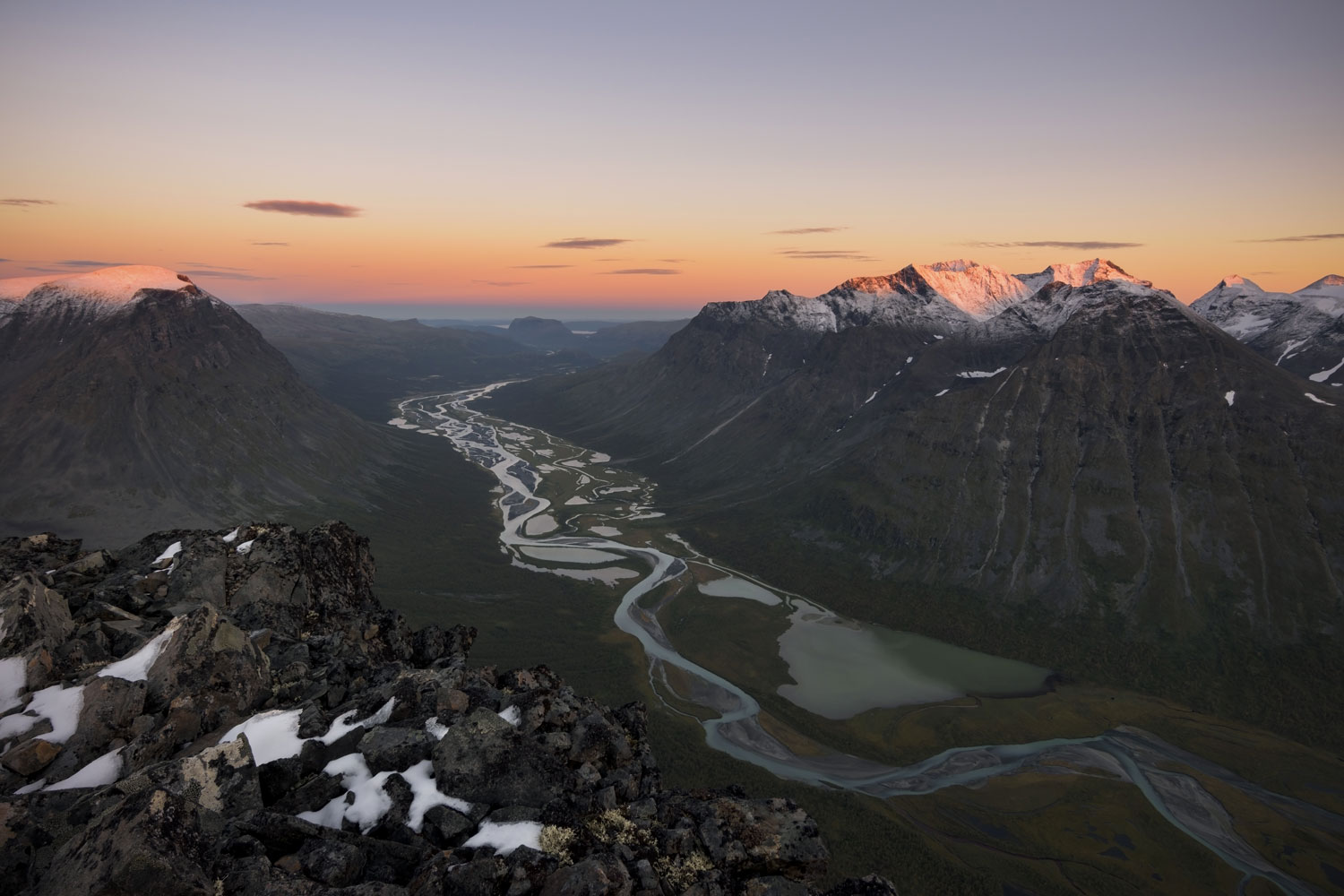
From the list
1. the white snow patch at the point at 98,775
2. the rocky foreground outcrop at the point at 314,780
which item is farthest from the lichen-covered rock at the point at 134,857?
the white snow patch at the point at 98,775

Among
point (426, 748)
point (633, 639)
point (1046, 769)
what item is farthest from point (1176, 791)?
point (426, 748)

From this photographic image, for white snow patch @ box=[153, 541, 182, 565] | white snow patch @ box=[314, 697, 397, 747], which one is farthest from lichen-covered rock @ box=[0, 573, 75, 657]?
white snow patch @ box=[314, 697, 397, 747]

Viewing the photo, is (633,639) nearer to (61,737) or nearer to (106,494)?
(61,737)

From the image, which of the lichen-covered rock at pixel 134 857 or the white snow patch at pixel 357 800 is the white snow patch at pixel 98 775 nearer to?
the white snow patch at pixel 357 800

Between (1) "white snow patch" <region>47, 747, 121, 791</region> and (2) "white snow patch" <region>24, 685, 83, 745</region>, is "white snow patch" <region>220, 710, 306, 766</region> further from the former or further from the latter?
(2) "white snow patch" <region>24, 685, 83, 745</region>

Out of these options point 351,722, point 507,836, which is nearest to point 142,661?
point 351,722
